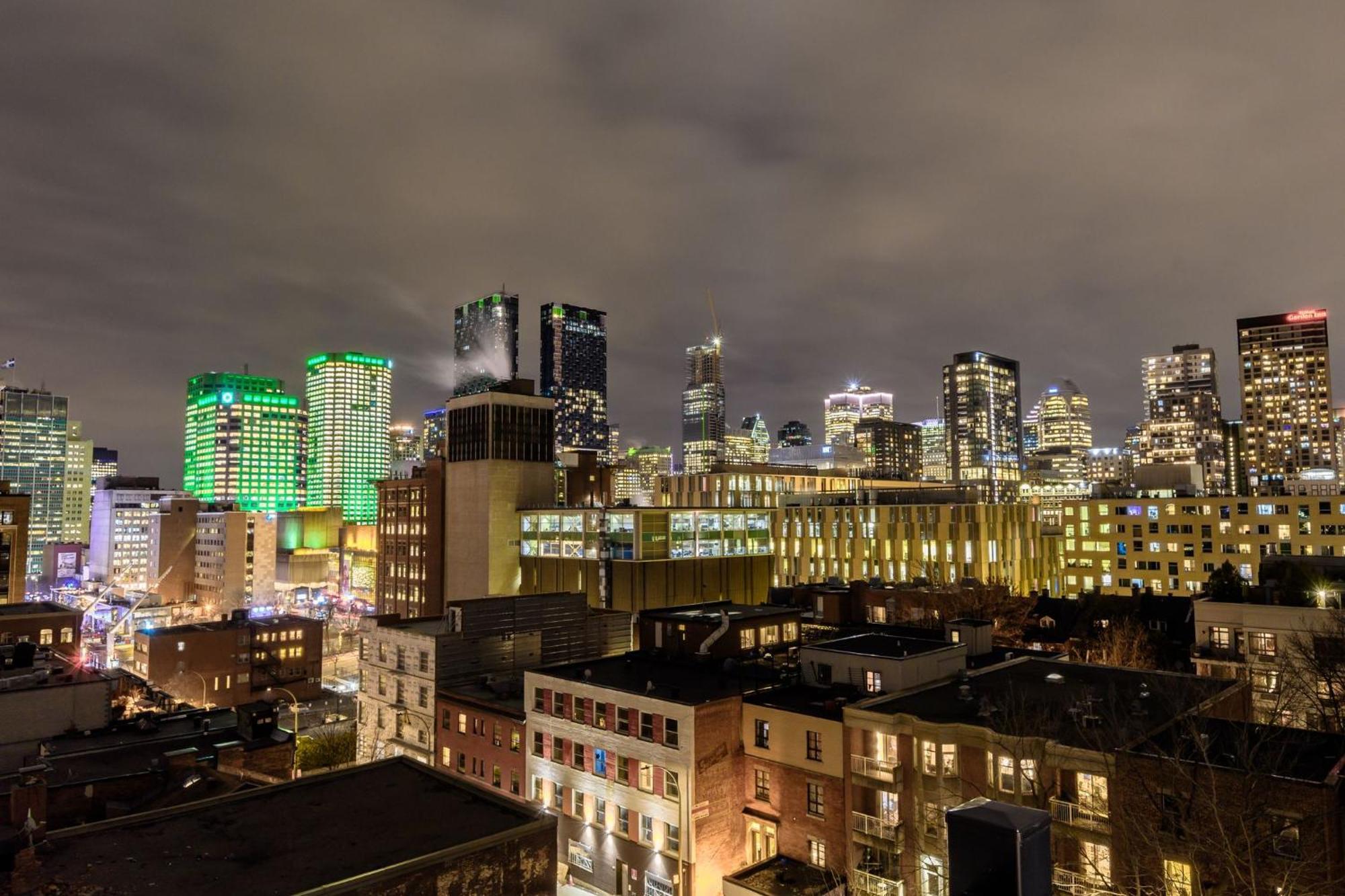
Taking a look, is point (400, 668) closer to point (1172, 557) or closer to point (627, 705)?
point (627, 705)

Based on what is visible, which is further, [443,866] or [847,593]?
[847,593]

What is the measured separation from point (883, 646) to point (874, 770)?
12.0 metres

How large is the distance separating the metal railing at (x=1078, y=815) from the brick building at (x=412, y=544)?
117 meters

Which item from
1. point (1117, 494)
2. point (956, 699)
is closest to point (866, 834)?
point (956, 699)

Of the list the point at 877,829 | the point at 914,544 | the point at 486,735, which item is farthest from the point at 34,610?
the point at 914,544

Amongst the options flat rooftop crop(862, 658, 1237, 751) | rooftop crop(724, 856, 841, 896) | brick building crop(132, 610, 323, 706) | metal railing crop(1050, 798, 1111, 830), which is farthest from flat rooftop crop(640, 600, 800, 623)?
brick building crop(132, 610, 323, 706)

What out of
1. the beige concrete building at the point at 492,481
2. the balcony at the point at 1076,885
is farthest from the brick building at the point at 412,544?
the balcony at the point at 1076,885

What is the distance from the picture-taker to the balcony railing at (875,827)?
36.0 meters

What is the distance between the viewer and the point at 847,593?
76.4 m

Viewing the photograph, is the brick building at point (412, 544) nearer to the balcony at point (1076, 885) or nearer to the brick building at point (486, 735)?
the brick building at point (486, 735)

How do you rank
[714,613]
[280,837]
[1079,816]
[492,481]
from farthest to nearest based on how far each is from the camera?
[492,481], [714,613], [1079,816], [280,837]

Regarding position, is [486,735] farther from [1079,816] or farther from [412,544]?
[412,544]

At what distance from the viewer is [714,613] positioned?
205 ft

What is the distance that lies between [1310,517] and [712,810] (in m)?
116
